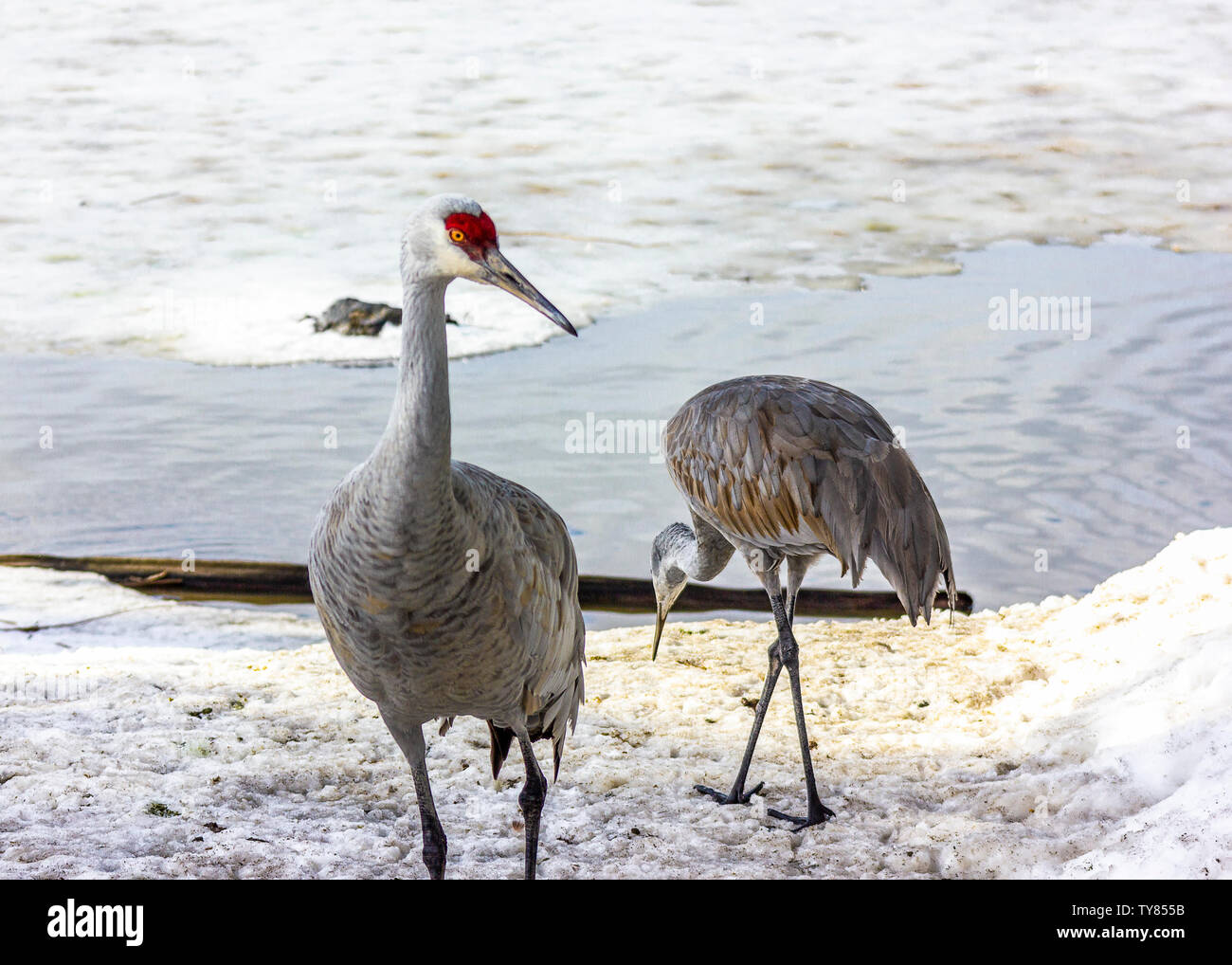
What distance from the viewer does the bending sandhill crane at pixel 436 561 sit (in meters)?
2.62

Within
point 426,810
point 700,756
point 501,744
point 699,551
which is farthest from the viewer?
point 699,551

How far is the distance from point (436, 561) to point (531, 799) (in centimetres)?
93

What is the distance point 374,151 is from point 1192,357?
6632mm

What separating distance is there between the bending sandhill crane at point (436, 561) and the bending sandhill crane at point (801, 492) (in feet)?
2.79

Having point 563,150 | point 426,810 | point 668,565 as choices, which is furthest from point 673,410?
point 563,150

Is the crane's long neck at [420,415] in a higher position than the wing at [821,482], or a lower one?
higher

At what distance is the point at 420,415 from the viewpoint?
260cm

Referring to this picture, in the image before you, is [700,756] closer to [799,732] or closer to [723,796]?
[723,796]

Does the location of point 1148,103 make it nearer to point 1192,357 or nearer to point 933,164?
point 933,164

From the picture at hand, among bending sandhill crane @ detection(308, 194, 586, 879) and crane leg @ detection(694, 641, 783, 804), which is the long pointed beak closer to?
bending sandhill crane @ detection(308, 194, 586, 879)

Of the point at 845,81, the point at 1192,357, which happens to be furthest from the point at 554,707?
the point at 845,81

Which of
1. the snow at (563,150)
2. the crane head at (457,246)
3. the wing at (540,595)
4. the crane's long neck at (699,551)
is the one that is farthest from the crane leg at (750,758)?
the snow at (563,150)

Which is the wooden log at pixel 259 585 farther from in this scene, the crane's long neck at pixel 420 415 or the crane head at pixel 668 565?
the crane's long neck at pixel 420 415

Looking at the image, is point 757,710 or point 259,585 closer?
point 757,710
